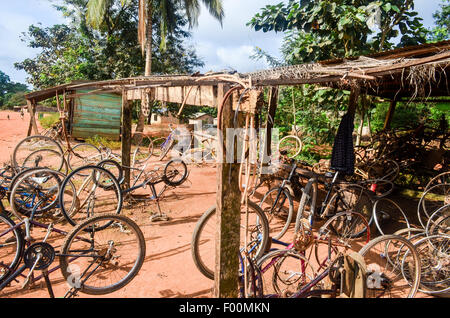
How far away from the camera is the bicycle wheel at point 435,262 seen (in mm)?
3520

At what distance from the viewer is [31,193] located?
5.10m

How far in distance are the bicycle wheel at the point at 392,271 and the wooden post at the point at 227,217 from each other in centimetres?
130

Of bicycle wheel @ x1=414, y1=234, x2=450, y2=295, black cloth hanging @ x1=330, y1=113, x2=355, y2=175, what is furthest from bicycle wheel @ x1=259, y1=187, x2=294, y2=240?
bicycle wheel @ x1=414, y1=234, x2=450, y2=295

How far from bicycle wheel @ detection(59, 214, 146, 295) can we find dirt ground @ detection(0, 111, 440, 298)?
0.64 ft

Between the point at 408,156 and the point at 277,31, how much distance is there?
19.3 ft

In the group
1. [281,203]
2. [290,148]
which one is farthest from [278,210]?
[290,148]

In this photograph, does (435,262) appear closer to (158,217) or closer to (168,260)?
(168,260)

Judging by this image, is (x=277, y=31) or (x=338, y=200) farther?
(x=277, y=31)

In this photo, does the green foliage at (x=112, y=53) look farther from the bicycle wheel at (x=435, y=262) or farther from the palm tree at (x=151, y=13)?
the bicycle wheel at (x=435, y=262)

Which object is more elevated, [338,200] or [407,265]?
[338,200]

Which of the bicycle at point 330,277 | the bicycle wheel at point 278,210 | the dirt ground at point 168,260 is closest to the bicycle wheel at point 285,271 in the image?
the bicycle at point 330,277
